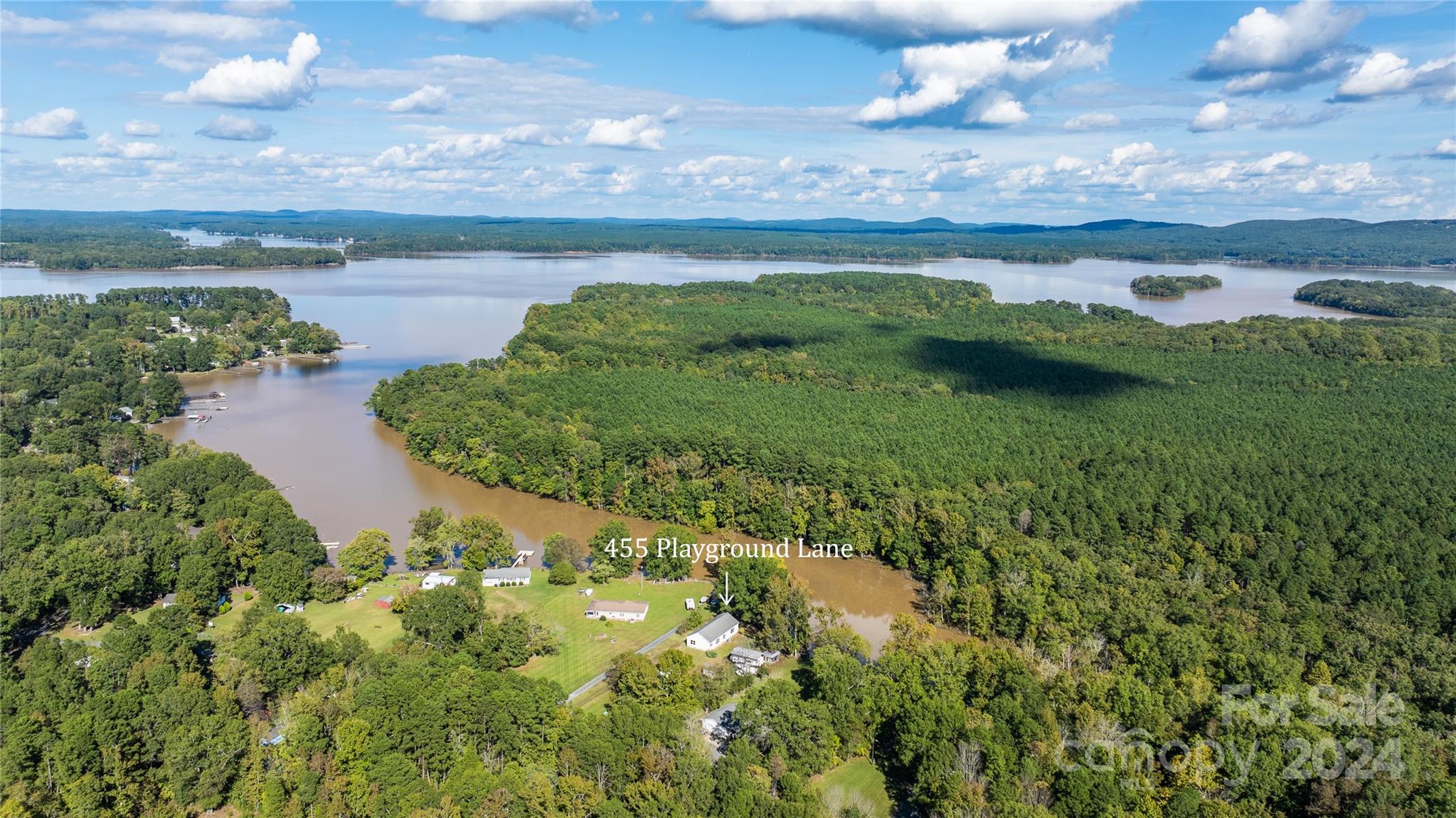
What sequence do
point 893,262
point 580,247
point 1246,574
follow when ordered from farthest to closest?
point 580,247 → point 893,262 → point 1246,574

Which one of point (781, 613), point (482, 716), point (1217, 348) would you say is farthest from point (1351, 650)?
point (1217, 348)

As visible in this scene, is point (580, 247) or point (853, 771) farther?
point (580, 247)

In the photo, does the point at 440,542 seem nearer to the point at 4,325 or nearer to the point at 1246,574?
the point at 1246,574

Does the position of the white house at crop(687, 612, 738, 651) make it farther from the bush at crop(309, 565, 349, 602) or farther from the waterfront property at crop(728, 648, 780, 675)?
the bush at crop(309, 565, 349, 602)

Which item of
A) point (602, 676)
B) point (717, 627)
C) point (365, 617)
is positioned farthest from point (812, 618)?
point (365, 617)

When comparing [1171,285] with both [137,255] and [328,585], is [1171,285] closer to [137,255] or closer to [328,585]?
[328,585]

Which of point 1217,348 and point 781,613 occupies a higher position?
point 1217,348

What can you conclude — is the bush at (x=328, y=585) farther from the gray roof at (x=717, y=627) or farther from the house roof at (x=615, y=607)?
the gray roof at (x=717, y=627)
